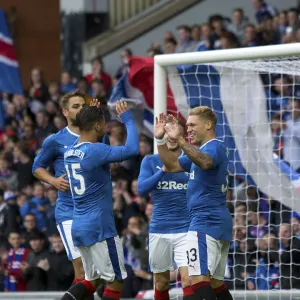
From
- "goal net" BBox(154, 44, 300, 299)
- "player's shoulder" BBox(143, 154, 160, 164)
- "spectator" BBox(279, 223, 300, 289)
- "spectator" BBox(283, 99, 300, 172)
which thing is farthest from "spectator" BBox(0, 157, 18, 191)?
"player's shoulder" BBox(143, 154, 160, 164)

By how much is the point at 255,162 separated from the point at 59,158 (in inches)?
115

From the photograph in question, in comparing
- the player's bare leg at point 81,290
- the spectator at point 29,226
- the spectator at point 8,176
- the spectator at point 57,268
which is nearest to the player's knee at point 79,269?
the player's bare leg at point 81,290

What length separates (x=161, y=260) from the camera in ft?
33.4

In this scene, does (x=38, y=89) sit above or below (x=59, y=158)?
above

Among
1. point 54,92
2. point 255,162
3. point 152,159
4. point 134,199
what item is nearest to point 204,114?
point 152,159

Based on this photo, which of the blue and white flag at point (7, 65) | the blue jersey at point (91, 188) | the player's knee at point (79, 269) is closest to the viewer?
the blue jersey at point (91, 188)

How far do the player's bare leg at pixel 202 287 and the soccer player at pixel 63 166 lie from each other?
47.2 inches

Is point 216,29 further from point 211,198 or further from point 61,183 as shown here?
point 211,198

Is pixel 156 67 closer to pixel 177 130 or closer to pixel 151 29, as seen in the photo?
pixel 177 130

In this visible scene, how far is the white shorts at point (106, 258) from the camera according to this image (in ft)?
31.0

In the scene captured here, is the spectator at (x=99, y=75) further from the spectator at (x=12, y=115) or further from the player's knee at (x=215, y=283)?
the player's knee at (x=215, y=283)

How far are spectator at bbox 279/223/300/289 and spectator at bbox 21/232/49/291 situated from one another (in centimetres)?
311

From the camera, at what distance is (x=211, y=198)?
931 cm

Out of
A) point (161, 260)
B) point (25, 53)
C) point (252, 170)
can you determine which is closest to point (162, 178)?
point (161, 260)
